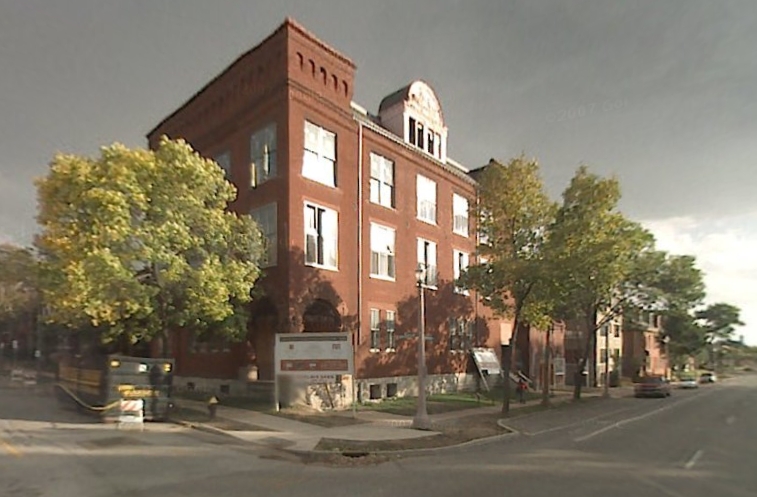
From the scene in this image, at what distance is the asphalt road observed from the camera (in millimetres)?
10242

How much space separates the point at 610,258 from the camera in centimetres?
2739

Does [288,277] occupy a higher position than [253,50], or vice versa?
[253,50]

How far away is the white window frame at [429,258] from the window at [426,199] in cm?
123

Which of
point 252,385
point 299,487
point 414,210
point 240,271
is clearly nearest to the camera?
point 299,487

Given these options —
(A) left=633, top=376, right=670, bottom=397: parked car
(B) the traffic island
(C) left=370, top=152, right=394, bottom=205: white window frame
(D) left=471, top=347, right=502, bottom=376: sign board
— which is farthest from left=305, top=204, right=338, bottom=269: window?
(A) left=633, top=376, right=670, bottom=397: parked car

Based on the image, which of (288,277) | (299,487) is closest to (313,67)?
(288,277)

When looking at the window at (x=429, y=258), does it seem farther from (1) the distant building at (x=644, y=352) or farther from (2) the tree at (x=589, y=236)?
(1) the distant building at (x=644, y=352)

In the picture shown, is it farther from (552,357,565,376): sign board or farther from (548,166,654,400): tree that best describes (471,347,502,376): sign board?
(552,357,565,376): sign board

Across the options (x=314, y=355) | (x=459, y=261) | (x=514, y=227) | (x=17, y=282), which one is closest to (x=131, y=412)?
(x=314, y=355)

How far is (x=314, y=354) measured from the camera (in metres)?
21.7

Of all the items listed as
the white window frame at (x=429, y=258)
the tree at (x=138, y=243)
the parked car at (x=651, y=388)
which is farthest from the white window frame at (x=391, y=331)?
the parked car at (x=651, y=388)

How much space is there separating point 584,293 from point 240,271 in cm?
1882

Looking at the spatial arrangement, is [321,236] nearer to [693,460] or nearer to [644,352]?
[693,460]

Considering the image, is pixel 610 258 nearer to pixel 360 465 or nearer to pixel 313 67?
pixel 313 67
